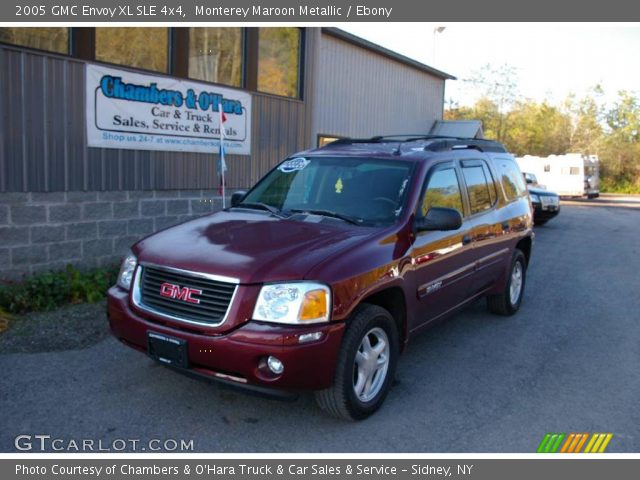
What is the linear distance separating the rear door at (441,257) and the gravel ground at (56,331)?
119 inches

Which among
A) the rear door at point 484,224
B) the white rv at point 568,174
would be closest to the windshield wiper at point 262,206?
the rear door at point 484,224

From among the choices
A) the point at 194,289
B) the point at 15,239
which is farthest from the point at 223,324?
the point at 15,239

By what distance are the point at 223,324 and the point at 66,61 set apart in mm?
4944

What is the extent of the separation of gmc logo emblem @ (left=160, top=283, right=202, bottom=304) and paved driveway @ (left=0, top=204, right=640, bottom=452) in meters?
0.85

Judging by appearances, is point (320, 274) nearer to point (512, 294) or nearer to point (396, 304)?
point (396, 304)

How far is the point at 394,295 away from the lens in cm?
439

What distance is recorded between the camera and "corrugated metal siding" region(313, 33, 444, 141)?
13763 millimetres

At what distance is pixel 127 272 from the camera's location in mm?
4355

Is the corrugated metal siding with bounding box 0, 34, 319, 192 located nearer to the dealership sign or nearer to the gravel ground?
the dealership sign

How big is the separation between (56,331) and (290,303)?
10.3ft

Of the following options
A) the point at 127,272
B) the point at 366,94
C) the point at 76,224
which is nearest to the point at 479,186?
the point at 127,272

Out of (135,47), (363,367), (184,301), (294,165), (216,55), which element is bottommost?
(363,367)

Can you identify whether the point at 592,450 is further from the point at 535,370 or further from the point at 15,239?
the point at 15,239

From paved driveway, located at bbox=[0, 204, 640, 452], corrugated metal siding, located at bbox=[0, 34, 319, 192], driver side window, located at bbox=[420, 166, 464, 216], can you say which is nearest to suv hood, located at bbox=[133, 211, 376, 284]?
driver side window, located at bbox=[420, 166, 464, 216]
